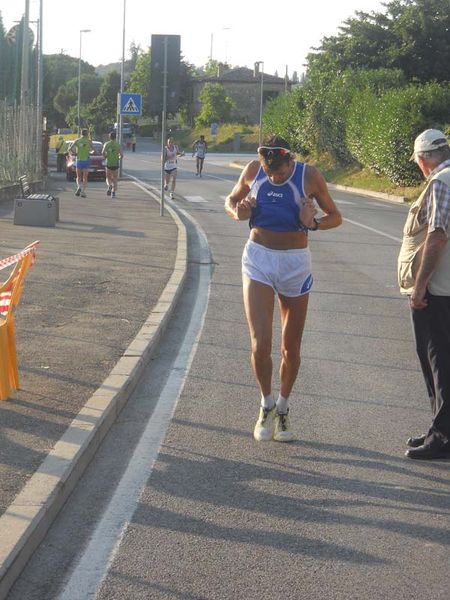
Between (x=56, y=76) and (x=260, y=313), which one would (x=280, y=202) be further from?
(x=56, y=76)

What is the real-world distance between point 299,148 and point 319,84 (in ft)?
13.7

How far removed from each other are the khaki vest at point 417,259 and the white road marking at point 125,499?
5.94ft

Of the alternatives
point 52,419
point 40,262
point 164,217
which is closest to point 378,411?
point 52,419

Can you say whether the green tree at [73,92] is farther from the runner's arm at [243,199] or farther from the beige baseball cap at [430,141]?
the beige baseball cap at [430,141]

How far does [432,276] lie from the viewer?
6281 mm

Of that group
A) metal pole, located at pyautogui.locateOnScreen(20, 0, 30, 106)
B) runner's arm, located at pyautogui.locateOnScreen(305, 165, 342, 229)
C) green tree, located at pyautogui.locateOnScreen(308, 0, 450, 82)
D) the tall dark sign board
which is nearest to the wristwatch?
runner's arm, located at pyautogui.locateOnScreen(305, 165, 342, 229)

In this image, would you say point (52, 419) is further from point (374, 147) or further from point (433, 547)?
point (374, 147)

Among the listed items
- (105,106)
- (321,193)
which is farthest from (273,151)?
(105,106)

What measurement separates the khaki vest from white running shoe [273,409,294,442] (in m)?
1.11

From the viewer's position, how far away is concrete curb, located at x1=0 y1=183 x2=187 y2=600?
459cm

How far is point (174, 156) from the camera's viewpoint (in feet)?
108

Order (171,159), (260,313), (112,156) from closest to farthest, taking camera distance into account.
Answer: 1. (260,313)
2. (112,156)
3. (171,159)

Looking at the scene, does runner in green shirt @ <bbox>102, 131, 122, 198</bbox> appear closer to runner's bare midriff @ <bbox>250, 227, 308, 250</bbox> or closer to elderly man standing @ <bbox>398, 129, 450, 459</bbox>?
runner's bare midriff @ <bbox>250, 227, 308, 250</bbox>

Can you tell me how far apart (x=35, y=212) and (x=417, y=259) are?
51.0 ft
